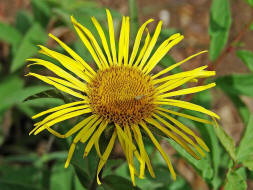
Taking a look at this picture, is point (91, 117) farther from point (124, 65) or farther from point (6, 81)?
point (6, 81)

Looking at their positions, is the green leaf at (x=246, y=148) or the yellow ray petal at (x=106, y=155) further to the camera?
the green leaf at (x=246, y=148)

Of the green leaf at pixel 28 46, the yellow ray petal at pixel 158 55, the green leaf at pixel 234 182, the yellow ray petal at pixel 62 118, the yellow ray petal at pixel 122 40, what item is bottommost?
the green leaf at pixel 234 182

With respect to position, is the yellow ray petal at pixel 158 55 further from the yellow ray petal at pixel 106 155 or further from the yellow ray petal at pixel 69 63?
the yellow ray petal at pixel 106 155

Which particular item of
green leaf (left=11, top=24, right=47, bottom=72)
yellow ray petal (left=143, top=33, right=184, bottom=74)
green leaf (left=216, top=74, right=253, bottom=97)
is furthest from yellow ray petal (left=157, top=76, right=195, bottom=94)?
green leaf (left=11, top=24, right=47, bottom=72)

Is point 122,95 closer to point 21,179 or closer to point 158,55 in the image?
point 158,55

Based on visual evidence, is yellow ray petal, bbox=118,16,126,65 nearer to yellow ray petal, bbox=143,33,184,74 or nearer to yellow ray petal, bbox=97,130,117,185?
yellow ray petal, bbox=143,33,184,74

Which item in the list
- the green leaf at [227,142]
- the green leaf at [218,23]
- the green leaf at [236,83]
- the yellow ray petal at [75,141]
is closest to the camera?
the yellow ray petal at [75,141]

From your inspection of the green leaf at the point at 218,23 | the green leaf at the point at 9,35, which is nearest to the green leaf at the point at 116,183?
the green leaf at the point at 218,23
